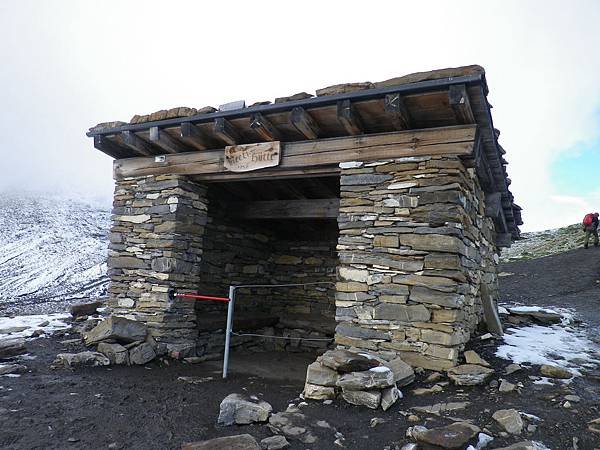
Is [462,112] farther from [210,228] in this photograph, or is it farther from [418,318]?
[210,228]

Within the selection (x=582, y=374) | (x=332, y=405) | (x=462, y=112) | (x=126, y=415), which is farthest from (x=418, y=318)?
(x=126, y=415)

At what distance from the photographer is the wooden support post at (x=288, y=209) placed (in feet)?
23.7

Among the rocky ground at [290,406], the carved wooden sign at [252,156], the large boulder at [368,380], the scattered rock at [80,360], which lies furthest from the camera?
the carved wooden sign at [252,156]

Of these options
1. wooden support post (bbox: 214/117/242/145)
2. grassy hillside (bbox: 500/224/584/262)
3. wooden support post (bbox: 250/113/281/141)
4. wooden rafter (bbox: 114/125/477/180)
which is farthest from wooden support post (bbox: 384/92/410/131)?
grassy hillside (bbox: 500/224/584/262)

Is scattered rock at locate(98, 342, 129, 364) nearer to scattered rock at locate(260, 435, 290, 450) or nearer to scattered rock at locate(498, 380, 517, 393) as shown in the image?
scattered rock at locate(260, 435, 290, 450)

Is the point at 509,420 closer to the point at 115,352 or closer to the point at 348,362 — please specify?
the point at 348,362

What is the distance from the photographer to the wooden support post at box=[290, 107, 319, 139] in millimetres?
5008

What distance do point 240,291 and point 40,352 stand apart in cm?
379

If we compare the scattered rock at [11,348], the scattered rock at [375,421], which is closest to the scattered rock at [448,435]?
the scattered rock at [375,421]

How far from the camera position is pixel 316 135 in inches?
214

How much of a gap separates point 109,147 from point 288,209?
3.36 meters

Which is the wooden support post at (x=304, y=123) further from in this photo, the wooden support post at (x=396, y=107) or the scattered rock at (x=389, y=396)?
the scattered rock at (x=389, y=396)

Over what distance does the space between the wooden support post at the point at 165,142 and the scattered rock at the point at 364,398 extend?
4.58m

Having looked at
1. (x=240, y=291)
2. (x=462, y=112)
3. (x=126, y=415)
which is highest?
(x=462, y=112)
